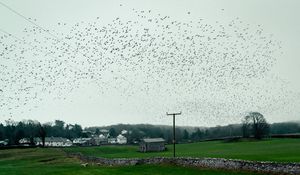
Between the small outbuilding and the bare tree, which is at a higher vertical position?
the bare tree

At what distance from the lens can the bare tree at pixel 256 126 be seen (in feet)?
386

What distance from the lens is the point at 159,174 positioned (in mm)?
39656

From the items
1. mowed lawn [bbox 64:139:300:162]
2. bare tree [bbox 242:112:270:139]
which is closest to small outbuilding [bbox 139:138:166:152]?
mowed lawn [bbox 64:139:300:162]

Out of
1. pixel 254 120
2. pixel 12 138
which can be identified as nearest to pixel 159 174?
pixel 254 120

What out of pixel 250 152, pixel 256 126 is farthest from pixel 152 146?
pixel 250 152

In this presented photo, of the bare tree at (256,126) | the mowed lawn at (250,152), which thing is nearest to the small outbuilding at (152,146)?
the mowed lawn at (250,152)

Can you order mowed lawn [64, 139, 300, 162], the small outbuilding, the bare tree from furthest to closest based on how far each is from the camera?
1. the bare tree
2. the small outbuilding
3. mowed lawn [64, 139, 300, 162]

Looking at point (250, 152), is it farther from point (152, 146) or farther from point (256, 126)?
point (256, 126)

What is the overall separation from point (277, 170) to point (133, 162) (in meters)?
24.2

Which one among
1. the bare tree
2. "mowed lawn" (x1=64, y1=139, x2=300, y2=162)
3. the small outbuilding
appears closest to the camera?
"mowed lawn" (x1=64, y1=139, x2=300, y2=162)

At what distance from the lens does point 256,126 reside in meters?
118

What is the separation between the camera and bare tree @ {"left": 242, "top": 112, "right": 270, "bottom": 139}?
386 ft

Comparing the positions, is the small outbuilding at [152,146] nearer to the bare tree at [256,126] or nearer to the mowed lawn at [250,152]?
the mowed lawn at [250,152]

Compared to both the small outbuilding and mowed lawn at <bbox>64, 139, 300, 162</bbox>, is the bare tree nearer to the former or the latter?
→ mowed lawn at <bbox>64, 139, 300, 162</bbox>
